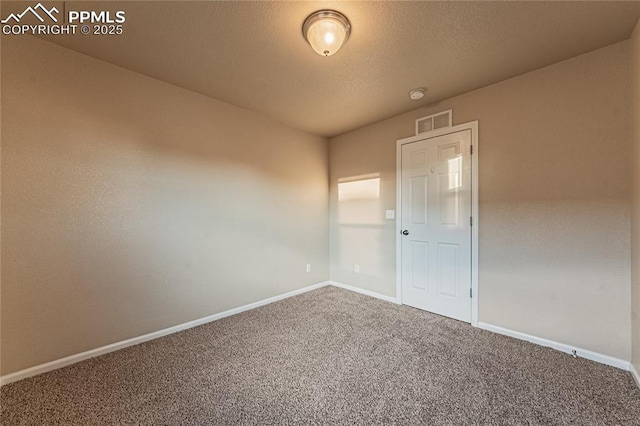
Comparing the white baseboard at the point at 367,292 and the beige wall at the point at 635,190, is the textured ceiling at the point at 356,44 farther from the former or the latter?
the white baseboard at the point at 367,292

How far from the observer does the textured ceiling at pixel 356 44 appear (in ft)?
5.33

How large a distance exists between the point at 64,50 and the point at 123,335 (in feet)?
7.98

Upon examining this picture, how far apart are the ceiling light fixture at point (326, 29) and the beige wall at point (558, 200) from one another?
1728 millimetres

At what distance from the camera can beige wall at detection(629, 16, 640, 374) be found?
1732 millimetres

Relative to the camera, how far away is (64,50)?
6.46 ft

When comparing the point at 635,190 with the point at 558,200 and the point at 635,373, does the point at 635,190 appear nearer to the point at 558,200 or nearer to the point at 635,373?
the point at 558,200

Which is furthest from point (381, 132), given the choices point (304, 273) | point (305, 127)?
point (304, 273)

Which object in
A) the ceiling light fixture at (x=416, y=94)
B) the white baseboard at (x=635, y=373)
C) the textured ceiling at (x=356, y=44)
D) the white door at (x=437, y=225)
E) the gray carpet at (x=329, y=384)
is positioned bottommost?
the gray carpet at (x=329, y=384)

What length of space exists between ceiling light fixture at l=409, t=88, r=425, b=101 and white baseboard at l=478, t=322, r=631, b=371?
2.52 m

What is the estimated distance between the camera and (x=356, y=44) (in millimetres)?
1944

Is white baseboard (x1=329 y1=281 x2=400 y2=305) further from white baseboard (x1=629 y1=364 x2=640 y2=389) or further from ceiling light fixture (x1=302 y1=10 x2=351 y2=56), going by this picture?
ceiling light fixture (x1=302 y1=10 x2=351 y2=56)

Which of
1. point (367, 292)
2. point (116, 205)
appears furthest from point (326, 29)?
point (367, 292)

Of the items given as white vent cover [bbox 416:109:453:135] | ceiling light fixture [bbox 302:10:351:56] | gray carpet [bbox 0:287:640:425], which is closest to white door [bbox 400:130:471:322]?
white vent cover [bbox 416:109:453:135]

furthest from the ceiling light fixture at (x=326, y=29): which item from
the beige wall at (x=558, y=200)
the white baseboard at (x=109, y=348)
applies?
the white baseboard at (x=109, y=348)
